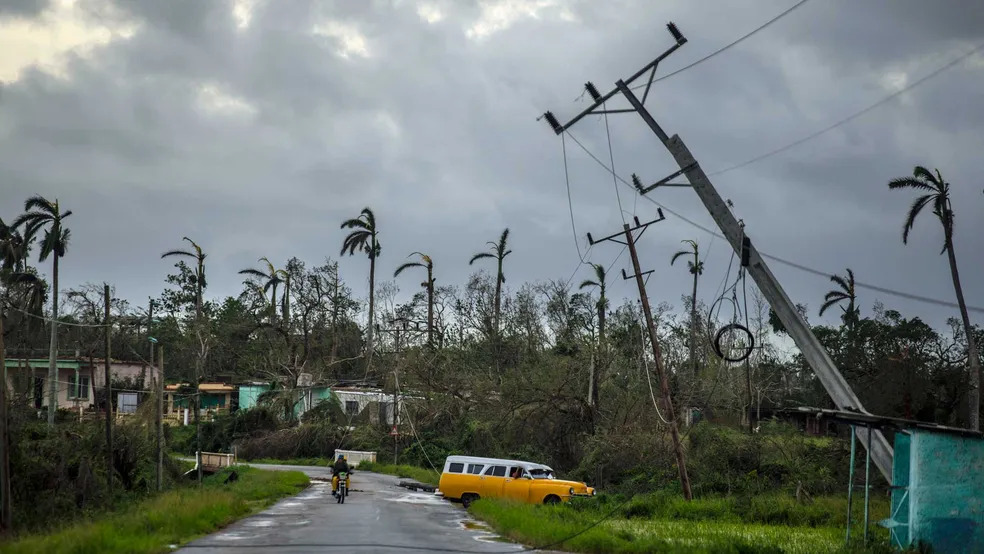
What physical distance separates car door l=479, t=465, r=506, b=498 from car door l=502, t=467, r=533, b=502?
21 cm

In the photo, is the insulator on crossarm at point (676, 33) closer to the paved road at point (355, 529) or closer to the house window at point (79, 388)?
the paved road at point (355, 529)

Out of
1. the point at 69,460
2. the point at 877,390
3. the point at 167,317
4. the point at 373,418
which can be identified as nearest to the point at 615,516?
the point at 877,390

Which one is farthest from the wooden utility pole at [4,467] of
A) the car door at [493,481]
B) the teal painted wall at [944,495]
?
the teal painted wall at [944,495]

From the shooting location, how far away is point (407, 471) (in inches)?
1980

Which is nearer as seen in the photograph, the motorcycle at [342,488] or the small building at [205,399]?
the motorcycle at [342,488]

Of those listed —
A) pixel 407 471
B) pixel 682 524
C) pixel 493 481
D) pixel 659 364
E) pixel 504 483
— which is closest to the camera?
pixel 682 524

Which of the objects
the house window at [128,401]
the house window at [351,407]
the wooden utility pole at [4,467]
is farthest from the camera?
the house window at [128,401]

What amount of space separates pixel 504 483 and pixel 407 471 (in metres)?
17.4

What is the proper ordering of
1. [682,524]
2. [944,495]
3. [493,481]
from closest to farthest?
[944,495] → [682,524] → [493,481]

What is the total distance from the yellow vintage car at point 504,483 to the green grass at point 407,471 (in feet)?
26.2

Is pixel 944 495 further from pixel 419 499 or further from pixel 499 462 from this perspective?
pixel 419 499

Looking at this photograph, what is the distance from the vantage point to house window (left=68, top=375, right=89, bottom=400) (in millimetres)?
70075

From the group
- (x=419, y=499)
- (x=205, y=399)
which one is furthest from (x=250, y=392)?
(x=419, y=499)

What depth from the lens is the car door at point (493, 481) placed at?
33.9m
